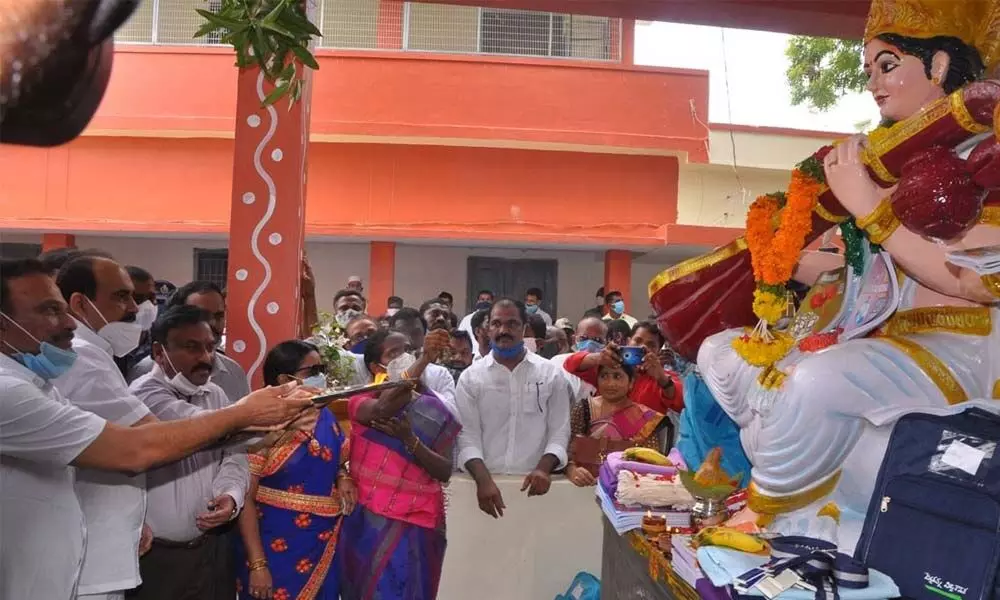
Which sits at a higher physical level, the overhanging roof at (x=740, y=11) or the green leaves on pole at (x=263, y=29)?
the overhanging roof at (x=740, y=11)

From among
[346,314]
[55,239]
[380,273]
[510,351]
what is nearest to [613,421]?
[510,351]

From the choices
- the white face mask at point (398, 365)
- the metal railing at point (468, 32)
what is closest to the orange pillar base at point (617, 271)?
the metal railing at point (468, 32)

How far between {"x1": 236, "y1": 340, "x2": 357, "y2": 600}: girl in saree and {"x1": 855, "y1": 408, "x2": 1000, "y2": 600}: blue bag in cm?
203

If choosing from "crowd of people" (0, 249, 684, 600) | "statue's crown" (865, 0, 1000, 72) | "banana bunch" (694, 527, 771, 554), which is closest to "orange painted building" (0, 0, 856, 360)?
"crowd of people" (0, 249, 684, 600)

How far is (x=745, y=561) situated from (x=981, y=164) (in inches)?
40.8

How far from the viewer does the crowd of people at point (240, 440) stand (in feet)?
6.26

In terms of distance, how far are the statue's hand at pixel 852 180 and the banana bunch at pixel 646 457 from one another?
1213 mm

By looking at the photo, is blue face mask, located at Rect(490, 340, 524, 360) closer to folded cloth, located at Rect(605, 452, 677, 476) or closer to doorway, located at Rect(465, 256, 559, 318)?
folded cloth, located at Rect(605, 452, 677, 476)

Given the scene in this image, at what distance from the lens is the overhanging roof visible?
459 centimetres

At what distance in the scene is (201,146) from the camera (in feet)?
34.2

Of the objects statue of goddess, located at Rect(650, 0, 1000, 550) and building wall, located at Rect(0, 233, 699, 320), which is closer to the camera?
statue of goddess, located at Rect(650, 0, 1000, 550)

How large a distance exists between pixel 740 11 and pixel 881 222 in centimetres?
307

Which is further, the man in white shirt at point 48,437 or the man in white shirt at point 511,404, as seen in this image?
the man in white shirt at point 511,404

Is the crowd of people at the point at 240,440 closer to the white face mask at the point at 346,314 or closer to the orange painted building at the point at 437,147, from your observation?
the white face mask at the point at 346,314
